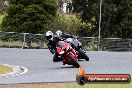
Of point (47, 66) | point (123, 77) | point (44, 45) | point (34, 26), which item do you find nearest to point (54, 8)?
point (34, 26)

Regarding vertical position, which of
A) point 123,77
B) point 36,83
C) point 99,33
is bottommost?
point 99,33

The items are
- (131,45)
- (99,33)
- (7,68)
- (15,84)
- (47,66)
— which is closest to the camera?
(15,84)

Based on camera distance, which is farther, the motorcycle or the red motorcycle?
the motorcycle

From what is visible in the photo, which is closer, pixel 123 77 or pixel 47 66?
pixel 123 77

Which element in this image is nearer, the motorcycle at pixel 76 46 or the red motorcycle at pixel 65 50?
the red motorcycle at pixel 65 50

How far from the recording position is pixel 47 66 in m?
Answer: 19.3

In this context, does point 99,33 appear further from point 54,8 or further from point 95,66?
point 95,66

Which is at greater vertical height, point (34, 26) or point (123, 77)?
point (123, 77)

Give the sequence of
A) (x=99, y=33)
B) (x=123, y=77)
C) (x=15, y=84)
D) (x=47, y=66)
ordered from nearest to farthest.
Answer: (x=123, y=77)
(x=15, y=84)
(x=47, y=66)
(x=99, y=33)

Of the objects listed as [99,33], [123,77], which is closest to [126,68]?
[123,77]

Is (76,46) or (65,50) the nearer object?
(65,50)

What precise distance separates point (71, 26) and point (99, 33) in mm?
5252

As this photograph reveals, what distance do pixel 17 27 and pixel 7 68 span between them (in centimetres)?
2733

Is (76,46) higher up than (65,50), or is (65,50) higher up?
(65,50)
